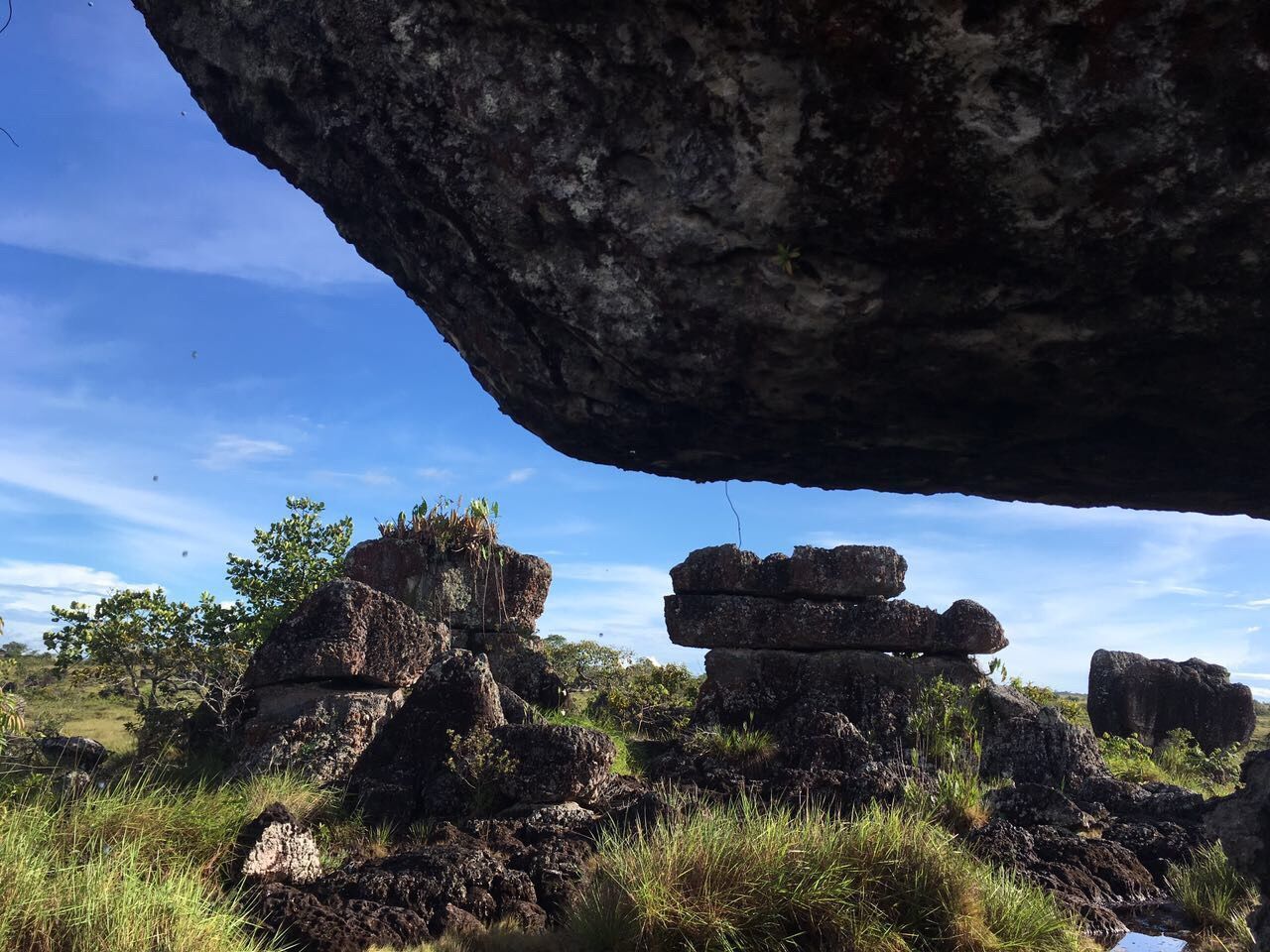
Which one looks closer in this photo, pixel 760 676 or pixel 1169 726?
pixel 760 676

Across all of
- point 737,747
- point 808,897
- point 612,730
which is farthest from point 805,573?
point 808,897

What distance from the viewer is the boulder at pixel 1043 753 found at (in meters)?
14.1

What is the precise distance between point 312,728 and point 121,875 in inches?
217

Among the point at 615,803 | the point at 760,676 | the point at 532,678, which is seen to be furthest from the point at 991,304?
the point at 532,678

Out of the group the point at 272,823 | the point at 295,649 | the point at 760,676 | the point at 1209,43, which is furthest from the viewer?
the point at 760,676

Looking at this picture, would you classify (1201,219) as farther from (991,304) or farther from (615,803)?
(615,803)

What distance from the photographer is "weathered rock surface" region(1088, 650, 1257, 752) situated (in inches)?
1069

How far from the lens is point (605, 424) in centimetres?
902

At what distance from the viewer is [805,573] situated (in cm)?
1827

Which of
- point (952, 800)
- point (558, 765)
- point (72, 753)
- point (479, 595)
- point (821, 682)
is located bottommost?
point (72, 753)

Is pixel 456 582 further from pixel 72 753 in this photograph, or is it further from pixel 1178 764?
pixel 1178 764

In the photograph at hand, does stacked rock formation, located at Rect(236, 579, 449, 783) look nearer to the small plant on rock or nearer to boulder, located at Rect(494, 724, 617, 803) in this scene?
the small plant on rock

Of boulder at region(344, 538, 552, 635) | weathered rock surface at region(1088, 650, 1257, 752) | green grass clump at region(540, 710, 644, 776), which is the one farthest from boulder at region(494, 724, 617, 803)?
weathered rock surface at region(1088, 650, 1257, 752)

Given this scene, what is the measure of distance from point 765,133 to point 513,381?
3.73 m
